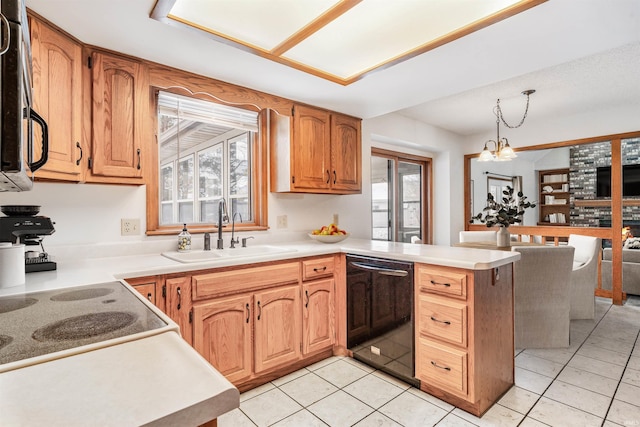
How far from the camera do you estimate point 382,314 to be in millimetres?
2311

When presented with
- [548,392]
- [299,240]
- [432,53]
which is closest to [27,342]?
[432,53]

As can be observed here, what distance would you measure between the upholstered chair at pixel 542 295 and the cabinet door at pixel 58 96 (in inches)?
123

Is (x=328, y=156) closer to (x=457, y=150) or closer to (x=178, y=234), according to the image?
(x=178, y=234)

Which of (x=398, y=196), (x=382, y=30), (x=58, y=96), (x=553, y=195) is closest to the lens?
(x=58, y=96)

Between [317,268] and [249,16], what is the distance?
168cm

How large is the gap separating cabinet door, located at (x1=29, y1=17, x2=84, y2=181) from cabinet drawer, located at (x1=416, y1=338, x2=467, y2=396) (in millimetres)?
2299

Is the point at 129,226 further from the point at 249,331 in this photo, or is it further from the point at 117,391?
the point at 117,391

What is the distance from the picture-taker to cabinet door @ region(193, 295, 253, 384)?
6.32ft

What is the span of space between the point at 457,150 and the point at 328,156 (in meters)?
3.02

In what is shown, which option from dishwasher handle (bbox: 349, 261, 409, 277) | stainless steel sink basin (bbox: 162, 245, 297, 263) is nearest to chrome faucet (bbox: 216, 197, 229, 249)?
stainless steel sink basin (bbox: 162, 245, 297, 263)

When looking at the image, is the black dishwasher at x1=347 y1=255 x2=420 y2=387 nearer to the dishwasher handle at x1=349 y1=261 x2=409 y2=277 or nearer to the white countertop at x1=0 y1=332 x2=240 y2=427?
the dishwasher handle at x1=349 y1=261 x2=409 y2=277

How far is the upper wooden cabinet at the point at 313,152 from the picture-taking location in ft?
9.20

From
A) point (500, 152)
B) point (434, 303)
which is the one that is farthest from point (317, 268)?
point (500, 152)

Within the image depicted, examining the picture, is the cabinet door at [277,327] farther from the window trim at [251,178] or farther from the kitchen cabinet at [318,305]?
the window trim at [251,178]
